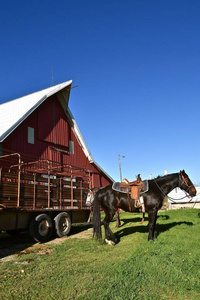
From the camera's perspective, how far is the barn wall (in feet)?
54.5

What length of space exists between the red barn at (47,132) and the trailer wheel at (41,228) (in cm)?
401

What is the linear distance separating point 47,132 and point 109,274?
1449cm

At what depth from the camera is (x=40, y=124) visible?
18531 millimetres

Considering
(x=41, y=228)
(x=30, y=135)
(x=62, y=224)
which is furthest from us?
(x=30, y=135)

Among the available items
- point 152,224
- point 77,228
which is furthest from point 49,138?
point 152,224

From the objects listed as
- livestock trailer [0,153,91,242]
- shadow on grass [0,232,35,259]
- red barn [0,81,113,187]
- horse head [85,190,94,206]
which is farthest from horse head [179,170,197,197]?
shadow on grass [0,232,35,259]

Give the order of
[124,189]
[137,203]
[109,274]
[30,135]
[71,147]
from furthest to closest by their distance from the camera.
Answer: [71,147] < [30,135] < [124,189] < [137,203] < [109,274]

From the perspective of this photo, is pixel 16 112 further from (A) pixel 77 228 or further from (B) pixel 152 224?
(B) pixel 152 224

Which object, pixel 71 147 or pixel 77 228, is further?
pixel 71 147

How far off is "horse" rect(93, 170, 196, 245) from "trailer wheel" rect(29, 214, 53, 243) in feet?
7.46

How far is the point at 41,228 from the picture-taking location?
→ 11117 mm

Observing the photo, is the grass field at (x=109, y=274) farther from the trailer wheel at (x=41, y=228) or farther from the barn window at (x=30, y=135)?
the barn window at (x=30, y=135)

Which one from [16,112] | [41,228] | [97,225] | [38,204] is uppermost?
[16,112]

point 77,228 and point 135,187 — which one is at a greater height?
point 135,187
